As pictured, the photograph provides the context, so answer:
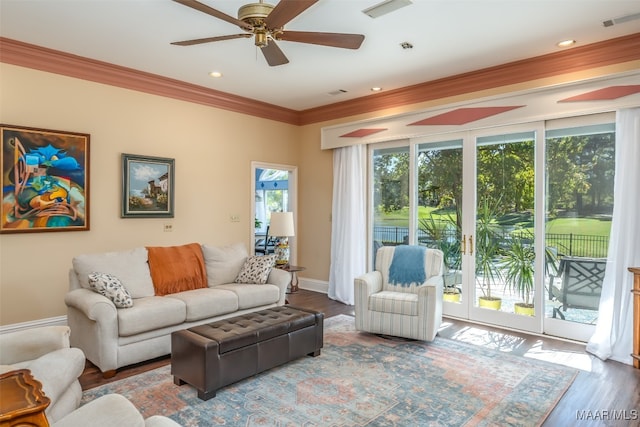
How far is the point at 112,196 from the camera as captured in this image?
4734 mm

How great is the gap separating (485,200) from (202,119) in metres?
4.00

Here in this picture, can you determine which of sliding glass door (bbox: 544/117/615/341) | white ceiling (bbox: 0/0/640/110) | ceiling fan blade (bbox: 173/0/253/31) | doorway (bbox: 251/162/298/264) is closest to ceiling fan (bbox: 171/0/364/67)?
ceiling fan blade (bbox: 173/0/253/31)

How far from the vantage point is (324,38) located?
2.96 meters

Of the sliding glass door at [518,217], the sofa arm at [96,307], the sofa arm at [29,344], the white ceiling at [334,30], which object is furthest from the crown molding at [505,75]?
the sofa arm at [29,344]

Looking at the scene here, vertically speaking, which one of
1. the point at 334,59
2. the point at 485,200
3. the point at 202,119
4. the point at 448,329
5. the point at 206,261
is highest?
the point at 334,59

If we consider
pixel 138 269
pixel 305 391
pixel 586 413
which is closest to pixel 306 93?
pixel 138 269

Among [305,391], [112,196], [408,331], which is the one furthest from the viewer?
[112,196]

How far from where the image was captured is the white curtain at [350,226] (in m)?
5.99

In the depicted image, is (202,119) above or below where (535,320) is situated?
above

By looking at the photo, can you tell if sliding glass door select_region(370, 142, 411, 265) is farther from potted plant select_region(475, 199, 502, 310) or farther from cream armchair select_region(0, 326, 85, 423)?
cream armchair select_region(0, 326, 85, 423)

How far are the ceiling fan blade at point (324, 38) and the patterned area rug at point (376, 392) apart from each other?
2674mm

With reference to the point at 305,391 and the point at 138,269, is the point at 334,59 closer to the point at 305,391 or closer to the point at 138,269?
the point at 138,269

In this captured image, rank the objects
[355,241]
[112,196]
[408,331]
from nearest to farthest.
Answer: [408,331], [112,196], [355,241]

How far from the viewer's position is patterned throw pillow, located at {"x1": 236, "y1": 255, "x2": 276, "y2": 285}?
4680 millimetres
